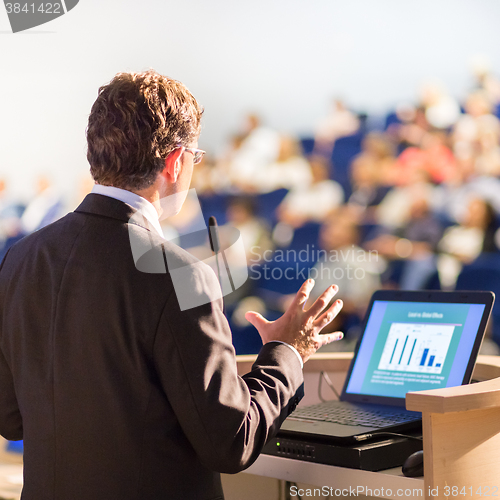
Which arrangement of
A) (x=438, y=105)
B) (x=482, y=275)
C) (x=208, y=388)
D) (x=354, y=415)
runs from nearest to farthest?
(x=208, y=388)
(x=354, y=415)
(x=482, y=275)
(x=438, y=105)

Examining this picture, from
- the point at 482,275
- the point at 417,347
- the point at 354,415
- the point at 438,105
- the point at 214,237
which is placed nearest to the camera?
the point at 214,237

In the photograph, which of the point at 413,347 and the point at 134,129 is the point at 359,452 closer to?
the point at 413,347

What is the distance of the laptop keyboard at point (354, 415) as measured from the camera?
1.19 metres

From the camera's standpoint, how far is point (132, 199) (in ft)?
3.00

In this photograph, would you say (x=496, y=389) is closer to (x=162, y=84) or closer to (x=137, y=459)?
(x=137, y=459)

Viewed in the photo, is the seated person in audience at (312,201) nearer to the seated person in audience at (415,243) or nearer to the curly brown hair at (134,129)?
the seated person in audience at (415,243)

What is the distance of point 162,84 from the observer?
0.95 m

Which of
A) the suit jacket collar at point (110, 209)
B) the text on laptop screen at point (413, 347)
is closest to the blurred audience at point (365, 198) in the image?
the text on laptop screen at point (413, 347)

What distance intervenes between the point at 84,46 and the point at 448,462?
2.93 meters

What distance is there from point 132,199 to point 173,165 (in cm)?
9

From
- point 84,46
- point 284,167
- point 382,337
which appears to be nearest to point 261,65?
point 284,167

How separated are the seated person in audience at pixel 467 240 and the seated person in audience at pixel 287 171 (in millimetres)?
891

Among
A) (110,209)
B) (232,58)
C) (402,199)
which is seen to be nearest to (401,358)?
(110,209)

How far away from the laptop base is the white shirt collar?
1.62 ft
